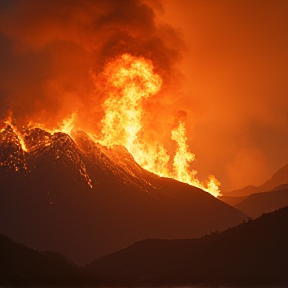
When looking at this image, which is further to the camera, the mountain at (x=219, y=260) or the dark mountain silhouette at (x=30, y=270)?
the mountain at (x=219, y=260)

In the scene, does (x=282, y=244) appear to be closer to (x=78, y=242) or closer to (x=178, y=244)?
(x=178, y=244)

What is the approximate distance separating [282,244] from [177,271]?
2143 centimetres

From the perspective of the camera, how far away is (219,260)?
102 metres

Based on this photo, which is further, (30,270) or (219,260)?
(219,260)

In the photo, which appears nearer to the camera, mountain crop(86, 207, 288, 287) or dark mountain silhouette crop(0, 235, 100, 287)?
dark mountain silhouette crop(0, 235, 100, 287)

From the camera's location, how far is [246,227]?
378 ft

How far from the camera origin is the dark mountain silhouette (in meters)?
78.7

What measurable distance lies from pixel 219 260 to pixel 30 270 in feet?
122

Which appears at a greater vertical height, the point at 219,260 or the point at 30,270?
the point at 30,270

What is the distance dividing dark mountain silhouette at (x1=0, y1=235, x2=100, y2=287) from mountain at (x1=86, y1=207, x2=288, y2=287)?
11904 mm

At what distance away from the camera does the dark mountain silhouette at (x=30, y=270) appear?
78.7 meters

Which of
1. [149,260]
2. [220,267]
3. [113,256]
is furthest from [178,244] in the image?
[220,267]

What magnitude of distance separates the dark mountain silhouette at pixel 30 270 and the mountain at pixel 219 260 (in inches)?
469

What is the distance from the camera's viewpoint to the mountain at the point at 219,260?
8738 centimetres
